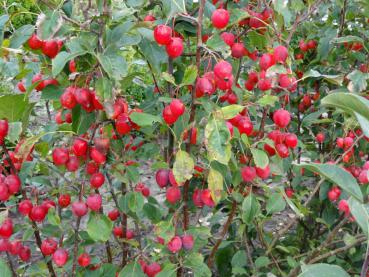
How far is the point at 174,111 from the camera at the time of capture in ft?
4.34

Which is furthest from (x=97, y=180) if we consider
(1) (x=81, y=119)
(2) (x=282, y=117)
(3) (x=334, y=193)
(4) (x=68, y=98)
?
(3) (x=334, y=193)

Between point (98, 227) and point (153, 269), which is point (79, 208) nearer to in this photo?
point (98, 227)

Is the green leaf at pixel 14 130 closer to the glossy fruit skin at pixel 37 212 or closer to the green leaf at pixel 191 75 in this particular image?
the glossy fruit skin at pixel 37 212

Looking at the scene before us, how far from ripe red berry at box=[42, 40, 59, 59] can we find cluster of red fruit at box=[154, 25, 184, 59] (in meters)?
0.28

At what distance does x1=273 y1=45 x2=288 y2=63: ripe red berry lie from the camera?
1.47 m

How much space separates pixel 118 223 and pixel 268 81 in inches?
40.1

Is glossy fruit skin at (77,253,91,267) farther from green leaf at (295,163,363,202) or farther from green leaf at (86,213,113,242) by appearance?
green leaf at (295,163,363,202)

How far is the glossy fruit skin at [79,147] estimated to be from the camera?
141 centimetres

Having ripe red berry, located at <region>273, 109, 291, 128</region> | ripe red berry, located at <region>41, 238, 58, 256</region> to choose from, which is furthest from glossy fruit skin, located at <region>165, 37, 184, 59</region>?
ripe red berry, located at <region>41, 238, 58, 256</region>

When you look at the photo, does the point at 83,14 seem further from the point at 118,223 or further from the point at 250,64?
the point at 118,223

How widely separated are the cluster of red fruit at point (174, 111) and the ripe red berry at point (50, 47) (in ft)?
→ 1.13

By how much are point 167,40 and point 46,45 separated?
0.33 meters

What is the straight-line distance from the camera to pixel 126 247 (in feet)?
6.15

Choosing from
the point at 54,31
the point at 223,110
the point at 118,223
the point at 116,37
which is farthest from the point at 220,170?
the point at 118,223
